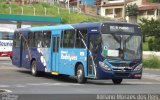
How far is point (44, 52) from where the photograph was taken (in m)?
27.7

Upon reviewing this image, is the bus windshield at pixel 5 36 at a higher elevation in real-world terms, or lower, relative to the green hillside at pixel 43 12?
lower

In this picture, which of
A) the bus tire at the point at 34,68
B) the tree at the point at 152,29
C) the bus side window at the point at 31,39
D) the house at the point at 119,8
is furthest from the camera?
the house at the point at 119,8

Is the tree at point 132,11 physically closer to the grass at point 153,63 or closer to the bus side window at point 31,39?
the grass at point 153,63

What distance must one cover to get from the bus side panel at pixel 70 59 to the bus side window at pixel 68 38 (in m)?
0.26

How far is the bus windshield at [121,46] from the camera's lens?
74.6 ft

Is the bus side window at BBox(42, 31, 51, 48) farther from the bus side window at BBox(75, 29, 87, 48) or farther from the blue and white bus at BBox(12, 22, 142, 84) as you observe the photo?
the bus side window at BBox(75, 29, 87, 48)

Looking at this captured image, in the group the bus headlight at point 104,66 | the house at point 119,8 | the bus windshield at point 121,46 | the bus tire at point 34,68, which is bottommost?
the bus tire at point 34,68

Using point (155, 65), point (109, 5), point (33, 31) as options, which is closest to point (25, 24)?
point (155, 65)

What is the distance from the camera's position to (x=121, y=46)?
22.9m

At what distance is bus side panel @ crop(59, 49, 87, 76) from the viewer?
23.7 metres

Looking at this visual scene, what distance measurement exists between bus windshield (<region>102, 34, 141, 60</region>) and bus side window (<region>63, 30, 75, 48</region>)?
2.46 meters

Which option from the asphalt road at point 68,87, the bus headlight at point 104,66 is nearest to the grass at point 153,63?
the asphalt road at point 68,87

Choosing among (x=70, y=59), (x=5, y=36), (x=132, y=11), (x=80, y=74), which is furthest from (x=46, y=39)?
(x=132, y=11)

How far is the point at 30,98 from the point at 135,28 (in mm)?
11032
